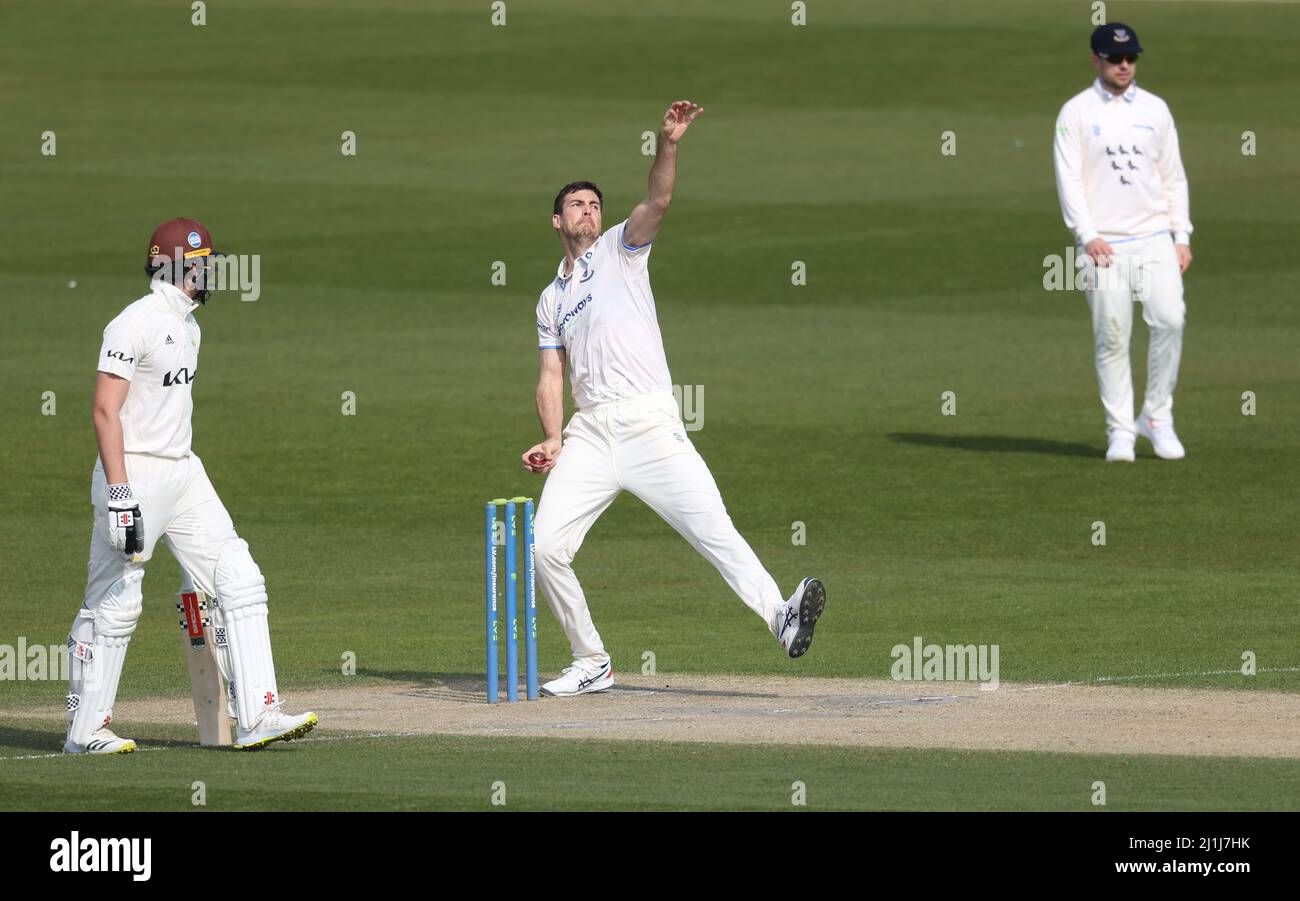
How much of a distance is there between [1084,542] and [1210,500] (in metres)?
1.85

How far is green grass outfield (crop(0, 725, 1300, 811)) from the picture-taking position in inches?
367

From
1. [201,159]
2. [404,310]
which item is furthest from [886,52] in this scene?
[404,310]

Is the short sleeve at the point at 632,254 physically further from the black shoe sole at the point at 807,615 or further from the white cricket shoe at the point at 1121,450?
the white cricket shoe at the point at 1121,450

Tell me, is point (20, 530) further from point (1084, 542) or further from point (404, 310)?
point (404, 310)

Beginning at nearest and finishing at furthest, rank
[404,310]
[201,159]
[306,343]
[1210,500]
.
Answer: [1210,500] → [306,343] → [404,310] → [201,159]

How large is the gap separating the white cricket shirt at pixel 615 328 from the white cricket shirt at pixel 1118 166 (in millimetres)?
7818

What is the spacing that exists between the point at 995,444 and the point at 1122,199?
2.82 m

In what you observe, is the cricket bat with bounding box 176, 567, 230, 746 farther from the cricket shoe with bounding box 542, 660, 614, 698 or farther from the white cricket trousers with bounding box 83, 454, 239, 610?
the cricket shoe with bounding box 542, 660, 614, 698

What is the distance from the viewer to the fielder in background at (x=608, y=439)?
39.7 ft

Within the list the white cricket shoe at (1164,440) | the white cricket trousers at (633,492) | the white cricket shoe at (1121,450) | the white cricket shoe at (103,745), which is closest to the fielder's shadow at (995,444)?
the white cricket shoe at (1121,450)

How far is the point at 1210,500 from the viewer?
61.5 feet

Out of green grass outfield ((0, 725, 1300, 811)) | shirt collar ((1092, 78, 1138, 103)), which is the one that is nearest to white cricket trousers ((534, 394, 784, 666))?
green grass outfield ((0, 725, 1300, 811))

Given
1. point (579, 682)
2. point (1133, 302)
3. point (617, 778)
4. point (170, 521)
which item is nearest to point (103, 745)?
point (170, 521)

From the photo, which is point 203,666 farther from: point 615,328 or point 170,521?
point 615,328
